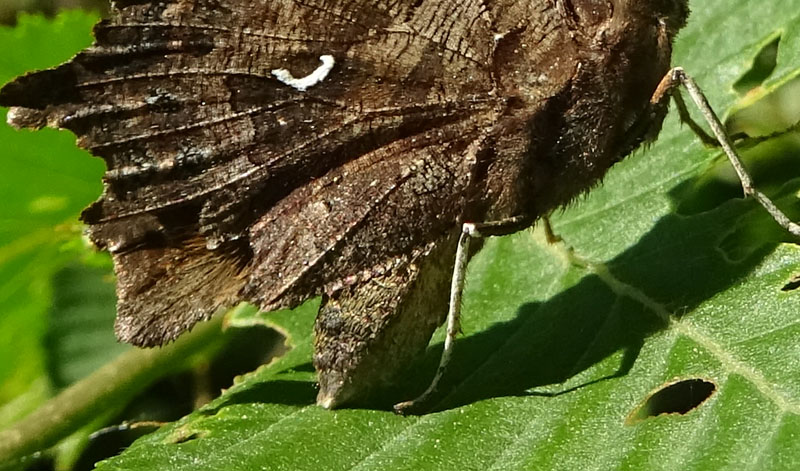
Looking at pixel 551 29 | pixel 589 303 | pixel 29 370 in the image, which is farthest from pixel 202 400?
pixel 551 29

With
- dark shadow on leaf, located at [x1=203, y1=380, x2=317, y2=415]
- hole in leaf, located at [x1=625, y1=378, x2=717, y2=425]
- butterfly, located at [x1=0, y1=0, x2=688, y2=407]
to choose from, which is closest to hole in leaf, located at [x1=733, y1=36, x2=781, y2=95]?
butterfly, located at [x1=0, y1=0, x2=688, y2=407]

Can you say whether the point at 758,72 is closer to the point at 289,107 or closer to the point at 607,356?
the point at 607,356

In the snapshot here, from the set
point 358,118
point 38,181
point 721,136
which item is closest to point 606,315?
point 721,136

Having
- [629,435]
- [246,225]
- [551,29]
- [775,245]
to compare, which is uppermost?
[551,29]

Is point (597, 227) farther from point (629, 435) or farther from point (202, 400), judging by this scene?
point (202, 400)

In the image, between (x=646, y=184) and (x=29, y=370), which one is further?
(x=29, y=370)

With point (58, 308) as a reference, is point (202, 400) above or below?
below
